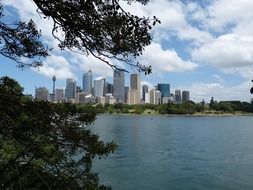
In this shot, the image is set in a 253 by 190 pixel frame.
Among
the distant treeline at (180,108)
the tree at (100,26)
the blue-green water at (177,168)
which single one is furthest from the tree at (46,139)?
the distant treeline at (180,108)

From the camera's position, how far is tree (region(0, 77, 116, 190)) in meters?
6.11

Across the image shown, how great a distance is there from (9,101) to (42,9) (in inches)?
66.9

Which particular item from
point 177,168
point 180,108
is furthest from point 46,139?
point 180,108

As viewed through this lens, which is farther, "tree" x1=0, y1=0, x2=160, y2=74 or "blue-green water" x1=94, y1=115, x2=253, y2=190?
"blue-green water" x1=94, y1=115, x2=253, y2=190

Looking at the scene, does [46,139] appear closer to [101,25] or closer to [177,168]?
[101,25]

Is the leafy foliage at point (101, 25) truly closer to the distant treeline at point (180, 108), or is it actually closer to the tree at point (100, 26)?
the tree at point (100, 26)

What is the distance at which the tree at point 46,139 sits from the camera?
240 inches

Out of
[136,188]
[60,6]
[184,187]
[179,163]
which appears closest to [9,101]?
[60,6]

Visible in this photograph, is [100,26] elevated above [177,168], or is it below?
above

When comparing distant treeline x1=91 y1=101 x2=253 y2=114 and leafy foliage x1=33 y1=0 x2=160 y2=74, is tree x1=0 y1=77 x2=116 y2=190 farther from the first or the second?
distant treeline x1=91 y1=101 x2=253 y2=114

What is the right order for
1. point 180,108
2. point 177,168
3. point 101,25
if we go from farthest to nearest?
point 180,108 → point 177,168 → point 101,25

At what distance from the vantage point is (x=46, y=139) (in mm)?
6812

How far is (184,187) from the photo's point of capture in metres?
24.1

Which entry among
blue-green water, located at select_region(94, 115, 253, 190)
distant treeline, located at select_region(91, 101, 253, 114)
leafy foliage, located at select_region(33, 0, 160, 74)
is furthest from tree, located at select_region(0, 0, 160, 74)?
distant treeline, located at select_region(91, 101, 253, 114)
